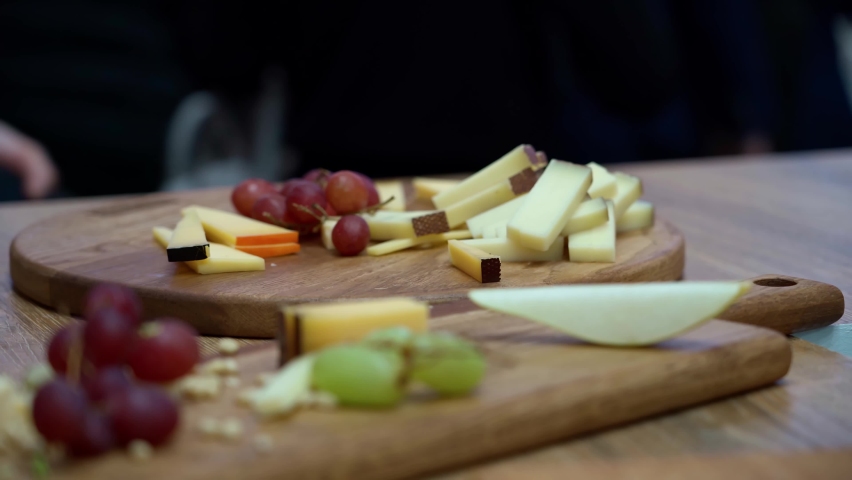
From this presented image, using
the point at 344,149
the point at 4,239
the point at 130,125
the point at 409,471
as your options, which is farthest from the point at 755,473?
the point at 130,125

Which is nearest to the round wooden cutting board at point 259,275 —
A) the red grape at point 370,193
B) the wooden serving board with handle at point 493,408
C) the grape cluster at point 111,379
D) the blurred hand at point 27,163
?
the red grape at point 370,193

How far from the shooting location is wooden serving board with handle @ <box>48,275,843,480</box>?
2.28 feet

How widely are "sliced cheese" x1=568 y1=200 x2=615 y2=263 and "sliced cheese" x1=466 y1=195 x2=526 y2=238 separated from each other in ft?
0.43

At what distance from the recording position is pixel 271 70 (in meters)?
3.28

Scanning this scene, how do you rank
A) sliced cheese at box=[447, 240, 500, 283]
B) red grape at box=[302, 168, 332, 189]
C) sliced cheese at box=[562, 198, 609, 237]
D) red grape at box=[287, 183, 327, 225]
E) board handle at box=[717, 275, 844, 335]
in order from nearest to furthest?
board handle at box=[717, 275, 844, 335] → sliced cheese at box=[447, 240, 500, 283] → sliced cheese at box=[562, 198, 609, 237] → red grape at box=[287, 183, 327, 225] → red grape at box=[302, 168, 332, 189]

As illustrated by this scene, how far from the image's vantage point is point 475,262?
1203 millimetres

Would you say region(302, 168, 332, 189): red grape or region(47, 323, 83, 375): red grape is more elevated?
region(302, 168, 332, 189): red grape

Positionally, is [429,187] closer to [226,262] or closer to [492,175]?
[492,175]

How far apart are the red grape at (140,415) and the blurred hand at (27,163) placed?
7.10 feet

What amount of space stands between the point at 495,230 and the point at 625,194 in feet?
0.83

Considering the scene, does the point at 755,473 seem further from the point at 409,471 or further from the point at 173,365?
the point at 173,365

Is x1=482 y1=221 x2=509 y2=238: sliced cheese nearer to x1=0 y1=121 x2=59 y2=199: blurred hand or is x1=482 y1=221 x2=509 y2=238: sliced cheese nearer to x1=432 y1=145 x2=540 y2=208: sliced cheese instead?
x1=432 y1=145 x2=540 y2=208: sliced cheese

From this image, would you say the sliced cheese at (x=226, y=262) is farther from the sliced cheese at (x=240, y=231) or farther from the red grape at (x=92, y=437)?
the red grape at (x=92, y=437)

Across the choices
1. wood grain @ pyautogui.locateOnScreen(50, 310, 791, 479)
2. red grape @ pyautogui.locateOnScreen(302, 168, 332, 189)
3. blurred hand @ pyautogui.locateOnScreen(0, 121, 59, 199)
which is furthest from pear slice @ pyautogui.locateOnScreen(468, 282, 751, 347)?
blurred hand @ pyautogui.locateOnScreen(0, 121, 59, 199)
